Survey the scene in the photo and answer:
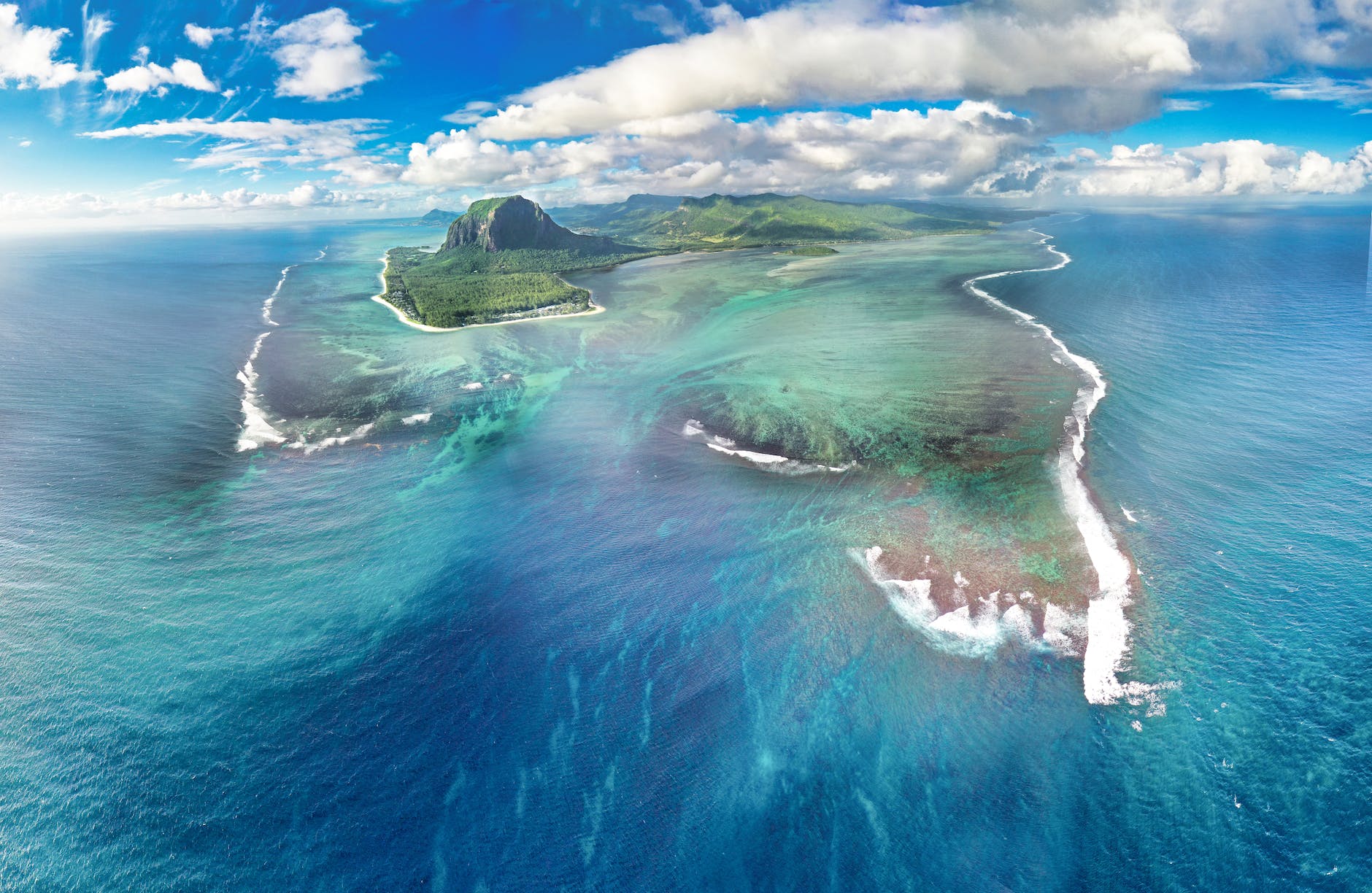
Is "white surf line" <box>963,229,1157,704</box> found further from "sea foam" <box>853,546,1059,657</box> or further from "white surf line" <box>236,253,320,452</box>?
"white surf line" <box>236,253,320,452</box>

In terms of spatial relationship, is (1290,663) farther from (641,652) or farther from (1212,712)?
(641,652)

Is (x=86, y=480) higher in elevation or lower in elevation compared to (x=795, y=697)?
higher

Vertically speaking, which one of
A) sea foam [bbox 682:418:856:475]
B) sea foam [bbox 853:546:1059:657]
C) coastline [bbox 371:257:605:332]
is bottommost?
sea foam [bbox 853:546:1059:657]

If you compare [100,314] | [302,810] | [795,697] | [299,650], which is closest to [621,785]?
[795,697]

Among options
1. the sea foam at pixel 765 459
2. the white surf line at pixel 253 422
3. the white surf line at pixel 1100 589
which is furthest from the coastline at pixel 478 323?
the white surf line at pixel 1100 589

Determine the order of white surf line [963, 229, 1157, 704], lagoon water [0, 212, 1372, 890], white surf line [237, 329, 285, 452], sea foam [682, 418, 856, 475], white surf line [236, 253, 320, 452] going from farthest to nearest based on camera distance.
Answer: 1. white surf line [236, 253, 320, 452]
2. white surf line [237, 329, 285, 452]
3. sea foam [682, 418, 856, 475]
4. white surf line [963, 229, 1157, 704]
5. lagoon water [0, 212, 1372, 890]

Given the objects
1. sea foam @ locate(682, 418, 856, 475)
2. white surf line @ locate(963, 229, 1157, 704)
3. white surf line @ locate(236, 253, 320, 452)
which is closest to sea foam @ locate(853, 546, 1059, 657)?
white surf line @ locate(963, 229, 1157, 704)

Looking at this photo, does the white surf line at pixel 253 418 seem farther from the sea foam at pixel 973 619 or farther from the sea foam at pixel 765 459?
the sea foam at pixel 973 619
